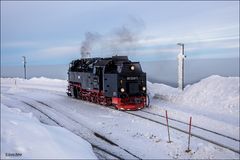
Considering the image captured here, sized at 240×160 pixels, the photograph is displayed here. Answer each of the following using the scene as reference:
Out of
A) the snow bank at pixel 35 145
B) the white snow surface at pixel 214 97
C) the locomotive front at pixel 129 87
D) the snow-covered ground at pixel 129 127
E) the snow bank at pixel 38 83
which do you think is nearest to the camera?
the snow bank at pixel 35 145

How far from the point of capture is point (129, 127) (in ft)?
52.9

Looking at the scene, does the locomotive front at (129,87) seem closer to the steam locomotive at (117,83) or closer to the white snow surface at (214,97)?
the steam locomotive at (117,83)

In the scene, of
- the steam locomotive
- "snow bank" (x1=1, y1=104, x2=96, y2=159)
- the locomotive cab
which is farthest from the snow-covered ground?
the locomotive cab

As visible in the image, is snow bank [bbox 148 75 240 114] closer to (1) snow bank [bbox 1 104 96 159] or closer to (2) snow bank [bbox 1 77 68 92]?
(1) snow bank [bbox 1 104 96 159]

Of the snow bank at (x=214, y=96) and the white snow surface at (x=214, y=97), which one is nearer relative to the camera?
the white snow surface at (x=214, y=97)

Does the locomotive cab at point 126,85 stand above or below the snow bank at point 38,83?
above

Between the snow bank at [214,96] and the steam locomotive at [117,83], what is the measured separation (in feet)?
9.98

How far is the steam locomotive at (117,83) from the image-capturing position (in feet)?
69.1

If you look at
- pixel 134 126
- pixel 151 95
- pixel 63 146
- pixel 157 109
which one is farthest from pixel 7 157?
pixel 151 95

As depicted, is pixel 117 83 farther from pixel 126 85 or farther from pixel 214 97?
pixel 214 97

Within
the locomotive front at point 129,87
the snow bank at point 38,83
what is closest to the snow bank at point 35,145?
the locomotive front at point 129,87

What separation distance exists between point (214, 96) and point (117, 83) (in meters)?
6.38

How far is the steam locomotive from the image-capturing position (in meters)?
21.0

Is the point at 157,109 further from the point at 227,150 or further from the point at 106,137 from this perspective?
the point at 227,150
